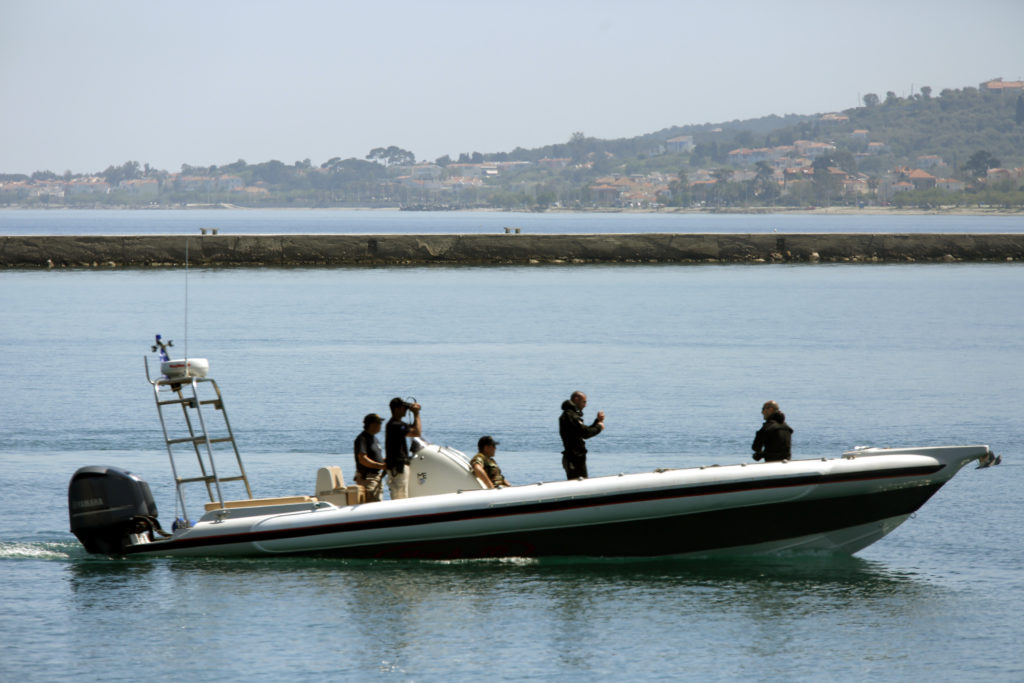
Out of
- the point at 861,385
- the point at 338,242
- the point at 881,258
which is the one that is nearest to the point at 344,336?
the point at 861,385

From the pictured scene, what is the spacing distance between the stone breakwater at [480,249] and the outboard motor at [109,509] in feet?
167

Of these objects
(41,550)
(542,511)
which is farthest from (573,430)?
(41,550)

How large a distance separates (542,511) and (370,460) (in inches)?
70.8

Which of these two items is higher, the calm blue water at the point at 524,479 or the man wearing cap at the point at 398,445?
Result: the man wearing cap at the point at 398,445

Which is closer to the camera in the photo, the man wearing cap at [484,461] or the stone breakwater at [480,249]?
the man wearing cap at [484,461]

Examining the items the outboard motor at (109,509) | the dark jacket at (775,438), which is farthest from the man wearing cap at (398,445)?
the dark jacket at (775,438)

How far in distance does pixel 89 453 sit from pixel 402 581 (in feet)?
29.4

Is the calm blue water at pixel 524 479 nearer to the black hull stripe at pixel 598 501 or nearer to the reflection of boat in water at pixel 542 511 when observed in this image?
the reflection of boat in water at pixel 542 511

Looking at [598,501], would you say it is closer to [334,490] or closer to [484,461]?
[484,461]

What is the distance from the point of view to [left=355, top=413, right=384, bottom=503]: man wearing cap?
12.9 meters

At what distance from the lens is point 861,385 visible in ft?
95.8

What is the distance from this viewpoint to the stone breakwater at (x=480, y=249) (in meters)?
64.0

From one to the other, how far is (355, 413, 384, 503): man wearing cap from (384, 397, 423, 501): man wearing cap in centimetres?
11

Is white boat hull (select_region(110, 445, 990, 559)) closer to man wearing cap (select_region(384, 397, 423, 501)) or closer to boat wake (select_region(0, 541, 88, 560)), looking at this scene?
man wearing cap (select_region(384, 397, 423, 501))
